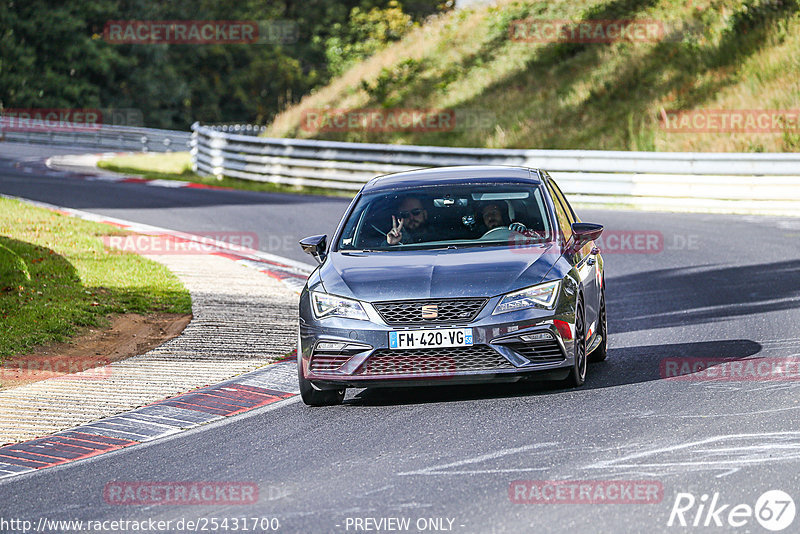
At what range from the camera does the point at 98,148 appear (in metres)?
51.8

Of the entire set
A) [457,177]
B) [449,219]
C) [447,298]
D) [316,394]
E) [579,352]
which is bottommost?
[316,394]

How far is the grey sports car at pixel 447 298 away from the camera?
26.8 ft

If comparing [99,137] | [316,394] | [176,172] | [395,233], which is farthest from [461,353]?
[99,137]

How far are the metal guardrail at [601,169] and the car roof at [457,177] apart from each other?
14.1 metres

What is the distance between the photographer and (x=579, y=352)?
28.5ft

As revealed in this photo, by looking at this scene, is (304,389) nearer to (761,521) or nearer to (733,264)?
(761,521)

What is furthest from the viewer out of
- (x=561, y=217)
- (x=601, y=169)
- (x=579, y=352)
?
(x=601, y=169)

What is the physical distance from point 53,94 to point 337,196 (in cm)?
3917

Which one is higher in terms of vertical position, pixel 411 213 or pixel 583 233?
pixel 411 213

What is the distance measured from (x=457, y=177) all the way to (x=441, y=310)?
1.99 m

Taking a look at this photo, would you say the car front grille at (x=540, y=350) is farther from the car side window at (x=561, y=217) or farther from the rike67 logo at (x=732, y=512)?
the rike67 logo at (x=732, y=512)

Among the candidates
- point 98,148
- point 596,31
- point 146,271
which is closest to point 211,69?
point 98,148

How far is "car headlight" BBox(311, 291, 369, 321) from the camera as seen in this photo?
8344 millimetres

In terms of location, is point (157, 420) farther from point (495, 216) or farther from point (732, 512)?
point (732, 512)
